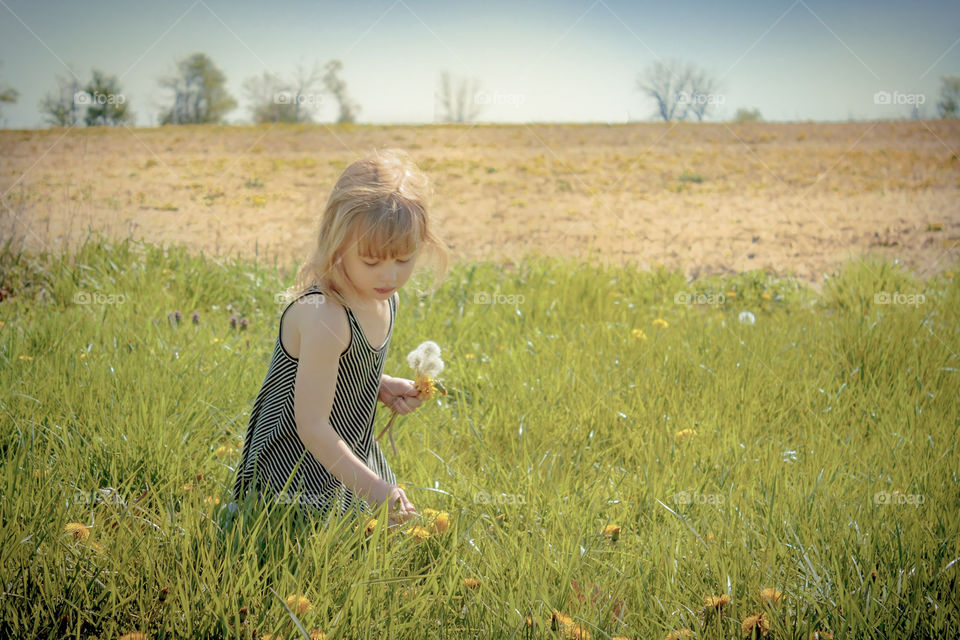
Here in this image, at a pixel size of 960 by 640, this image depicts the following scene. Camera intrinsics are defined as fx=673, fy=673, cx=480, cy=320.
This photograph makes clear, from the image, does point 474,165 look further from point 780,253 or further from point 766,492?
point 766,492

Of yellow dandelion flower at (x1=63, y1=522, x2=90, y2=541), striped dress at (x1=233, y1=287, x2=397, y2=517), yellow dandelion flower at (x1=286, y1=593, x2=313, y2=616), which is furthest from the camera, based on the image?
striped dress at (x1=233, y1=287, x2=397, y2=517)

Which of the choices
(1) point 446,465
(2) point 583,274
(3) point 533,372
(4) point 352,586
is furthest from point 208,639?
(2) point 583,274

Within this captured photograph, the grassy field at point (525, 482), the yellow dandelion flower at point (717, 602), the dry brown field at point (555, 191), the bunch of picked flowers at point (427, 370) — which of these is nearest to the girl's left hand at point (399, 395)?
the bunch of picked flowers at point (427, 370)

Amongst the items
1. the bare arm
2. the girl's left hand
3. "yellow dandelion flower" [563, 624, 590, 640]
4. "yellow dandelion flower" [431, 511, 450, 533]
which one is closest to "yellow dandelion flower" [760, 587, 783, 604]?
"yellow dandelion flower" [563, 624, 590, 640]

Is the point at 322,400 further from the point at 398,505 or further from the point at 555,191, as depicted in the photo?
the point at 555,191

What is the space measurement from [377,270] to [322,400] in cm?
36

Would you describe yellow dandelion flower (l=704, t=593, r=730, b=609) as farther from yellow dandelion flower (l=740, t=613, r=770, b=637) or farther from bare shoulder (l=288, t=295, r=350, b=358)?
bare shoulder (l=288, t=295, r=350, b=358)

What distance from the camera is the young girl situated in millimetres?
1685

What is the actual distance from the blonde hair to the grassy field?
64 centimetres

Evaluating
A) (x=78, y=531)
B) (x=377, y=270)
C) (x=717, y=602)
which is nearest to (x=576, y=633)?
(x=717, y=602)

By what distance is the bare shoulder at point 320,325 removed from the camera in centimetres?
168

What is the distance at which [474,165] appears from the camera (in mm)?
13375

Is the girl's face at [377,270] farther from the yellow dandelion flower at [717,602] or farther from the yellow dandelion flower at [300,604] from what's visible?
the yellow dandelion flower at [717,602]

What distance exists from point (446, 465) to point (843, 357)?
217cm
